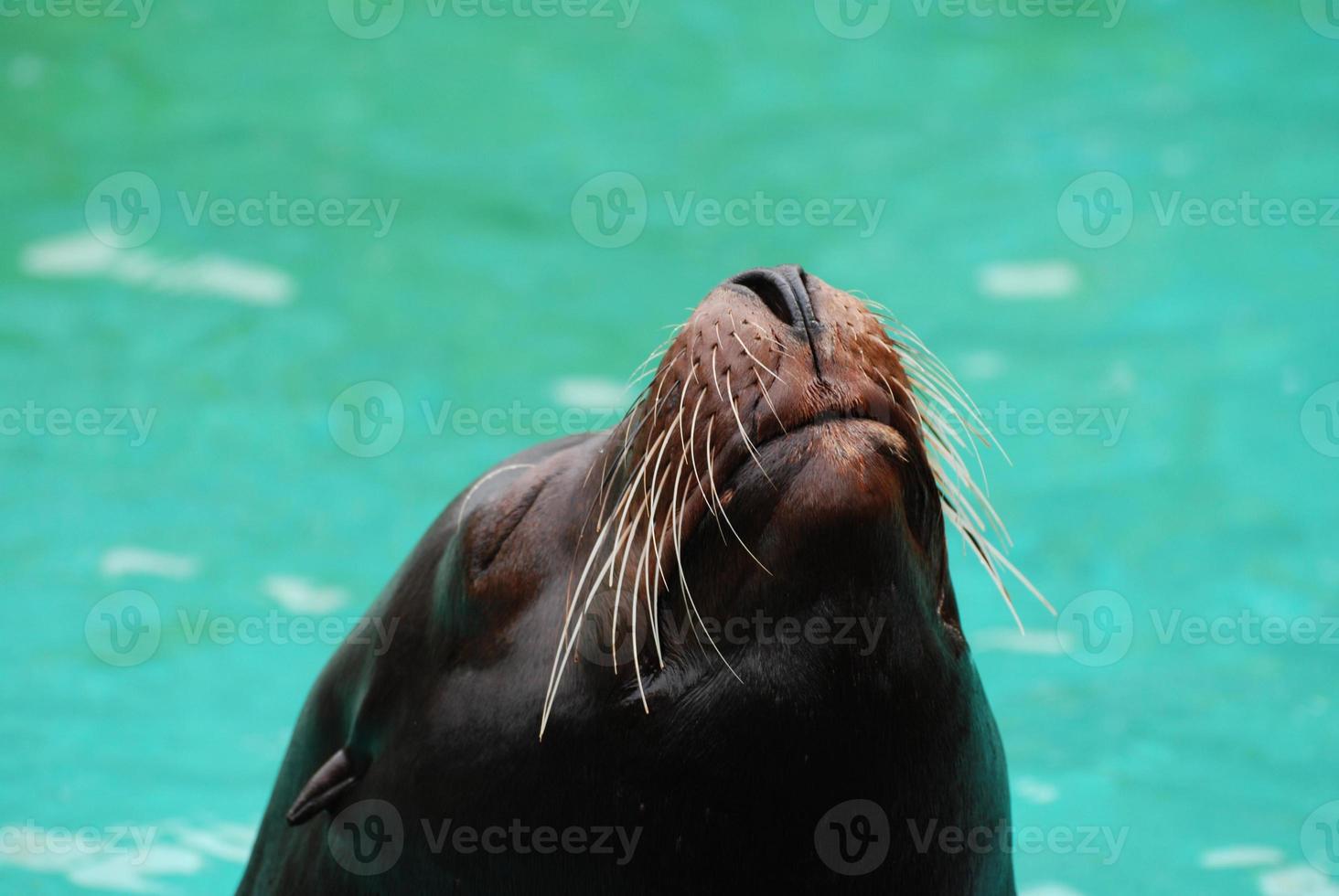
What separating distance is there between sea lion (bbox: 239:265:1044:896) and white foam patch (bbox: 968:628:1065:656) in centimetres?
559

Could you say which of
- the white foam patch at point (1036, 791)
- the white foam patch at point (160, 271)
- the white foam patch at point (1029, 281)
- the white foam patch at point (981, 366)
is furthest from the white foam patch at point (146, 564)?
the white foam patch at point (1029, 281)

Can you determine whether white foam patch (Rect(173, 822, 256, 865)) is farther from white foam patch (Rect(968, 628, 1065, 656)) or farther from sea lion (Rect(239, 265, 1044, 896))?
sea lion (Rect(239, 265, 1044, 896))

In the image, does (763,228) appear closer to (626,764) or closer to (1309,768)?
(1309,768)

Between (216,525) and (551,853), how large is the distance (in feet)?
22.4

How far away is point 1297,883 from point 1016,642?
206cm

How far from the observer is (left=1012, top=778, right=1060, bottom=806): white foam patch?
7930 millimetres

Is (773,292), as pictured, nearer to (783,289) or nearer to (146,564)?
(783,289)

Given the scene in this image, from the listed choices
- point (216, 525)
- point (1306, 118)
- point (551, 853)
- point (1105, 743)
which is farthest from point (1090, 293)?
point (551, 853)

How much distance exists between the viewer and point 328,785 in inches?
137

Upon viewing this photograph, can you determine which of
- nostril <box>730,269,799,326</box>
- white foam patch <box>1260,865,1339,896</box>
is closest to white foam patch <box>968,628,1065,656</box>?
white foam patch <box>1260,865,1339,896</box>

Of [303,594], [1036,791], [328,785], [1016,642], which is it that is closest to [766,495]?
[328,785]

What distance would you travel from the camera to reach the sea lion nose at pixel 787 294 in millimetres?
2873

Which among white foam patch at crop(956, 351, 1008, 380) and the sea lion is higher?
white foam patch at crop(956, 351, 1008, 380)

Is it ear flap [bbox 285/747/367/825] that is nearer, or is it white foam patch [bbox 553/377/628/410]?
ear flap [bbox 285/747/367/825]
